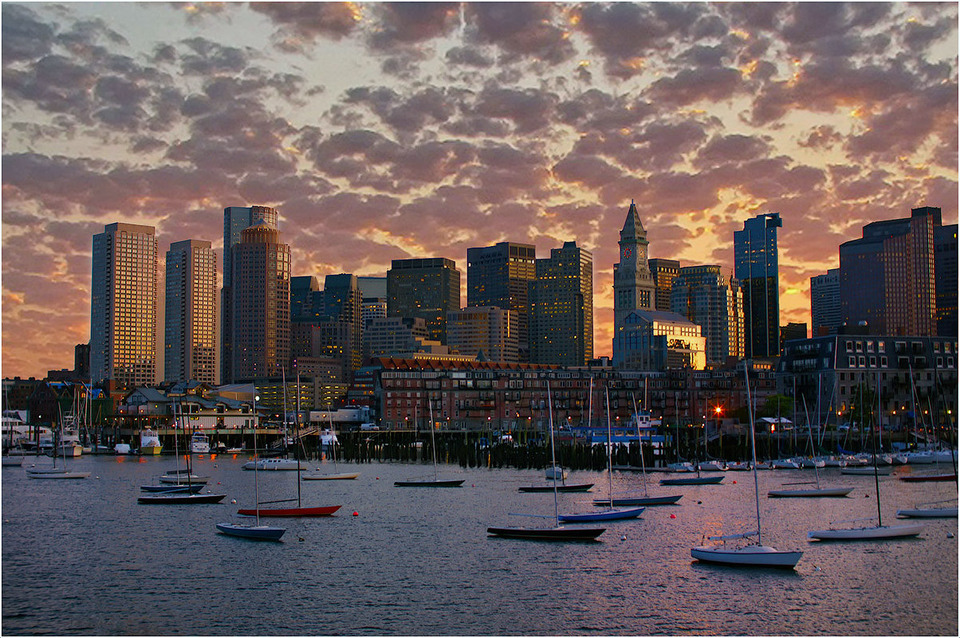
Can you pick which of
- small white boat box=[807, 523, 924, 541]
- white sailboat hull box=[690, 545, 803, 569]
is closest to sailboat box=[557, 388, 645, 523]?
small white boat box=[807, 523, 924, 541]

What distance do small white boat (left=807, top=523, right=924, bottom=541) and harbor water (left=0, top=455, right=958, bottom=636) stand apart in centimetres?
64

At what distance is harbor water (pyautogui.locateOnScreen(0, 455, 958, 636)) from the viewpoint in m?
49.6

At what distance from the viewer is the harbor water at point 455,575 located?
49.6 metres

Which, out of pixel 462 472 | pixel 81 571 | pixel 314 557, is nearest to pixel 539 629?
pixel 314 557

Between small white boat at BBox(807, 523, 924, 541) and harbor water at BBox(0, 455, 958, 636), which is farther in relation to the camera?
small white boat at BBox(807, 523, 924, 541)

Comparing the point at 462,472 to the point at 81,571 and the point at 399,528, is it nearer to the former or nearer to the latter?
the point at 399,528

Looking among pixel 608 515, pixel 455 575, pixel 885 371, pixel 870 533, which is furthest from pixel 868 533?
pixel 885 371

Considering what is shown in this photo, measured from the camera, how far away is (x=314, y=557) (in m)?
66.4

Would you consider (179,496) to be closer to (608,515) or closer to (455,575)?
(608,515)

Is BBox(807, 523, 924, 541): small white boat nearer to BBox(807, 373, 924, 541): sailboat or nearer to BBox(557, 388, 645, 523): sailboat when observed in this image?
BBox(807, 373, 924, 541): sailboat

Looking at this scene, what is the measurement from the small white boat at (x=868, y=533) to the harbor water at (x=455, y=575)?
2.11ft

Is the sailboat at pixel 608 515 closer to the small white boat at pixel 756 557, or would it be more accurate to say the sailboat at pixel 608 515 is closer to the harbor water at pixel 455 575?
the harbor water at pixel 455 575

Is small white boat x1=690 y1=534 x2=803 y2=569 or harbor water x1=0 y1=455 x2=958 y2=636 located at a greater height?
small white boat x1=690 y1=534 x2=803 y2=569

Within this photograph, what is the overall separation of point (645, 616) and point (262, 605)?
61.0 feet
